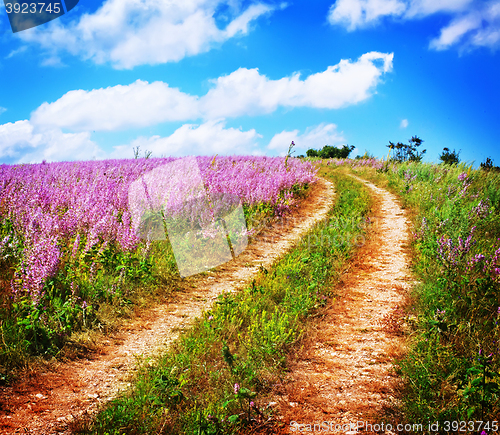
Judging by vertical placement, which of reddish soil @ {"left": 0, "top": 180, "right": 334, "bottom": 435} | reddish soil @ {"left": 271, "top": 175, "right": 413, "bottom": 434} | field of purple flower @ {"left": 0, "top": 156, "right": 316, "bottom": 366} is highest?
field of purple flower @ {"left": 0, "top": 156, "right": 316, "bottom": 366}

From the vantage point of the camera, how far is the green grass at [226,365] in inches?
106

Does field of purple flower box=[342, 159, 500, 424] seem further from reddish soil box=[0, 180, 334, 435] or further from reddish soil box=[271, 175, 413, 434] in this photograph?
reddish soil box=[0, 180, 334, 435]

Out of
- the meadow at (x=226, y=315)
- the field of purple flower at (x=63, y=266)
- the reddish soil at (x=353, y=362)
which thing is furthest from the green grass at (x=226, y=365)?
the field of purple flower at (x=63, y=266)

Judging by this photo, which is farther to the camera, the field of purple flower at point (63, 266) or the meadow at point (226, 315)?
the field of purple flower at point (63, 266)

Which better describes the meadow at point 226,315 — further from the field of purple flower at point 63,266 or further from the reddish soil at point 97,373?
the reddish soil at point 97,373

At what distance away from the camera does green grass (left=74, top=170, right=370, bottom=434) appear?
2695mm

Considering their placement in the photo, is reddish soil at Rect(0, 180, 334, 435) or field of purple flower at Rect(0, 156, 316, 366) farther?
field of purple flower at Rect(0, 156, 316, 366)

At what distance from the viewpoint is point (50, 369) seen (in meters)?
3.43

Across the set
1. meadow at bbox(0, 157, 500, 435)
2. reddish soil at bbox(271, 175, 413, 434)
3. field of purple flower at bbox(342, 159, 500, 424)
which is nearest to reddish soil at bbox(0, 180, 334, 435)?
meadow at bbox(0, 157, 500, 435)

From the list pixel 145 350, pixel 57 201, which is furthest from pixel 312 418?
pixel 57 201

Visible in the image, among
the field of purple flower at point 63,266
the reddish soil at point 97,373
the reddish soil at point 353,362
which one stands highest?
the field of purple flower at point 63,266

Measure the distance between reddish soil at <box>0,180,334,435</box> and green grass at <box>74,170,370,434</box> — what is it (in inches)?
9.7

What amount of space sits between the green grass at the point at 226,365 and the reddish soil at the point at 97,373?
0.25m

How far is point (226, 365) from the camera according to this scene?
11.2 feet
